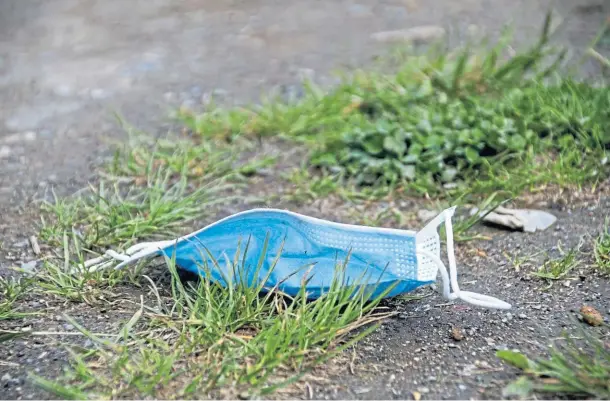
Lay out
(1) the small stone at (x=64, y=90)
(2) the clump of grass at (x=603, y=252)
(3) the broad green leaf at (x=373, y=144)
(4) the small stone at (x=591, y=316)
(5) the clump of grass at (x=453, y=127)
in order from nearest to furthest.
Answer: (4) the small stone at (x=591, y=316)
(2) the clump of grass at (x=603, y=252)
(5) the clump of grass at (x=453, y=127)
(3) the broad green leaf at (x=373, y=144)
(1) the small stone at (x=64, y=90)

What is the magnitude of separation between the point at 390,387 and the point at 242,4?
412 centimetres

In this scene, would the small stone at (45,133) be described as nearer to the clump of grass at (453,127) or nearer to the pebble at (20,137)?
the pebble at (20,137)

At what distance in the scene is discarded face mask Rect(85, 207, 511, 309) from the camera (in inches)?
80.0

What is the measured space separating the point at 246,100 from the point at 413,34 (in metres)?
1.27

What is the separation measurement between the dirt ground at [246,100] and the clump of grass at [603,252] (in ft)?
0.16

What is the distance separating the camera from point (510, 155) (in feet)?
9.86

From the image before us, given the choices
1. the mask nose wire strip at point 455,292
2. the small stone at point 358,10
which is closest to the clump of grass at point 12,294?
the mask nose wire strip at point 455,292

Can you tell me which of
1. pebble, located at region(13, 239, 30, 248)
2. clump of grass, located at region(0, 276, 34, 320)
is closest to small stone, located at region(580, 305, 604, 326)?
clump of grass, located at region(0, 276, 34, 320)

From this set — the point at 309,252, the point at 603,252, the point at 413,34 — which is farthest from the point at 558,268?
the point at 413,34

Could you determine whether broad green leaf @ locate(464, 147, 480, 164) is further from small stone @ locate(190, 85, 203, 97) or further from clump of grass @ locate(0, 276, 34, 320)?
clump of grass @ locate(0, 276, 34, 320)

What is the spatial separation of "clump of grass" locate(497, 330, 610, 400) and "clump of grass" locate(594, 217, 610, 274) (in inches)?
19.5

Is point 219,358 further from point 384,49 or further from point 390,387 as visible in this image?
point 384,49

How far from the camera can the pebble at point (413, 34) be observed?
4.48 metres

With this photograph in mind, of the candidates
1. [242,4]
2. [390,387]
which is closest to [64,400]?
[390,387]
